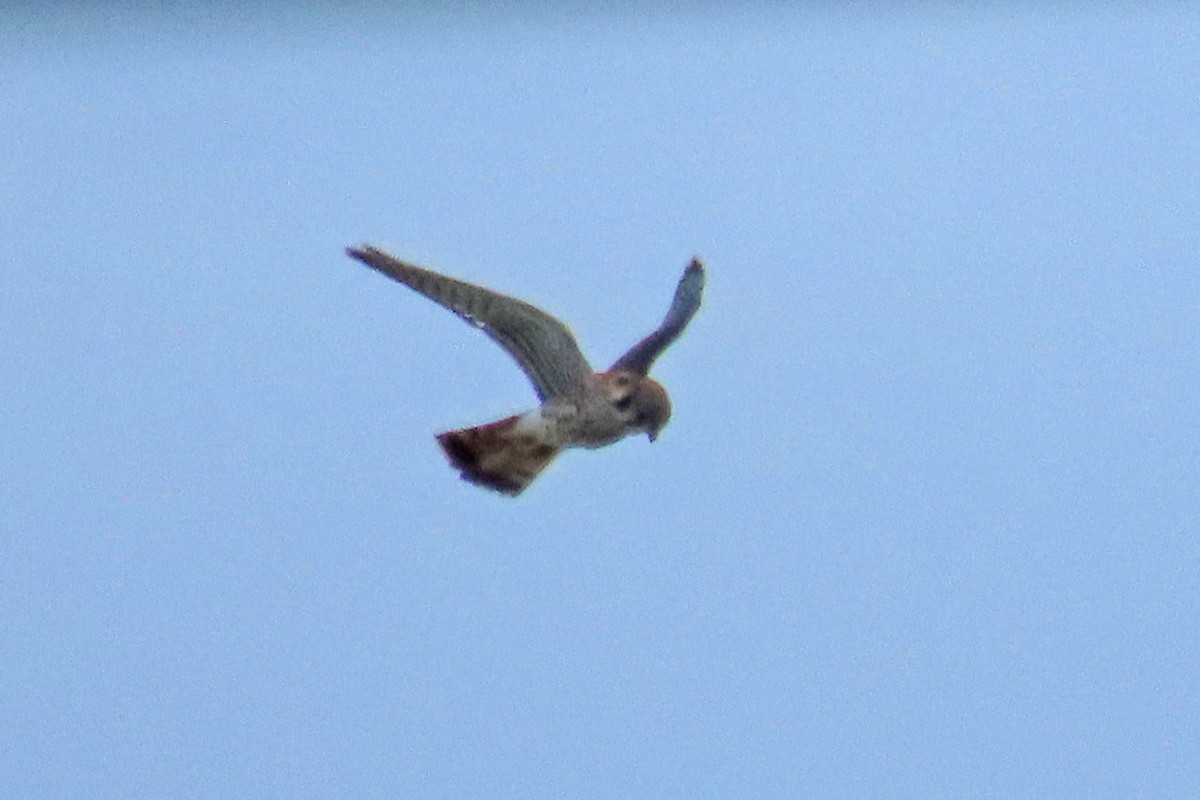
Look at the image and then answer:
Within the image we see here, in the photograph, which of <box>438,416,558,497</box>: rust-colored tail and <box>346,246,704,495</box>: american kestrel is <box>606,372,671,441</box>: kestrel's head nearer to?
<box>346,246,704,495</box>: american kestrel

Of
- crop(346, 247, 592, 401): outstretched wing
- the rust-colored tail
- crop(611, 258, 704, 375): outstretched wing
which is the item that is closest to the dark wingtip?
the rust-colored tail

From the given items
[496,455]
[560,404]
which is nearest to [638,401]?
[560,404]

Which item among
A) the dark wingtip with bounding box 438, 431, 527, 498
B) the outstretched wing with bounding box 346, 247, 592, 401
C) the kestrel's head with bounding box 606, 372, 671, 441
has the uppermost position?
the outstretched wing with bounding box 346, 247, 592, 401

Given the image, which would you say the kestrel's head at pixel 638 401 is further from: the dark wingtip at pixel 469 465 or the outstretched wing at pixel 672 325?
the dark wingtip at pixel 469 465

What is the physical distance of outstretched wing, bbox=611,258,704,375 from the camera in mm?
4008

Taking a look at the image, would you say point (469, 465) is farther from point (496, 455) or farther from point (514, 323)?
point (514, 323)

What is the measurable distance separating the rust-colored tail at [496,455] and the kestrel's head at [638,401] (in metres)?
0.21

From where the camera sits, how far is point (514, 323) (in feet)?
12.3

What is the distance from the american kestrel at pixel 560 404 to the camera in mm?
3861

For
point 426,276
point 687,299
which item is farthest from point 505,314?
point 687,299

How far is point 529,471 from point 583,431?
16 cm

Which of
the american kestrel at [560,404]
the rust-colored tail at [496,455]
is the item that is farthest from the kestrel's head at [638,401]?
the rust-colored tail at [496,455]

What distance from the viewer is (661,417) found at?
4.03 meters

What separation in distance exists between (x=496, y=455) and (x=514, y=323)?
0.33 metres
